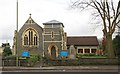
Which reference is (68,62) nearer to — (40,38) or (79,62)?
(79,62)

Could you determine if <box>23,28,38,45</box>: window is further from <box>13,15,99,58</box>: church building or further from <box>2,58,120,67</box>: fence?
<box>2,58,120,67</box>: fence

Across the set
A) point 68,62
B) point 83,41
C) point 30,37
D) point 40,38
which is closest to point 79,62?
point 68,62

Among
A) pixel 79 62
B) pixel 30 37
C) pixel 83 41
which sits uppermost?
pixel 30 37

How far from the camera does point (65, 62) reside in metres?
34.3

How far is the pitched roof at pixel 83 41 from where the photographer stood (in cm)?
7531

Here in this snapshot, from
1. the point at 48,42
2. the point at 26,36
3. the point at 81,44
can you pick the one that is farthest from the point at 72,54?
the point at 81,44

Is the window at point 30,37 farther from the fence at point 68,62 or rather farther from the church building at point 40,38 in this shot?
the fence at point 68,62

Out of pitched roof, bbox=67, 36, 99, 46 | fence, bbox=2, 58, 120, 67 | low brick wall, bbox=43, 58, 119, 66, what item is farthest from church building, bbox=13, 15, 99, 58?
low brick wall, bbox=43, 58, 119, 66

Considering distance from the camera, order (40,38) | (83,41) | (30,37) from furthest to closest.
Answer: (83,41)
(30,37)
(40,38)

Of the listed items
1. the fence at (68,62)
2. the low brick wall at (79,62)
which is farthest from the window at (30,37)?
the low brick wall at (79,62)

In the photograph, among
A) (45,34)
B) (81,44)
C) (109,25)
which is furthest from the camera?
(81,44)

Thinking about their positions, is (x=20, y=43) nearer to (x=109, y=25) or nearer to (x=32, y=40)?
(x=32, y=40)

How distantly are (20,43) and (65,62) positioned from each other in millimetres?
31420

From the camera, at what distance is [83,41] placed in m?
76.9
